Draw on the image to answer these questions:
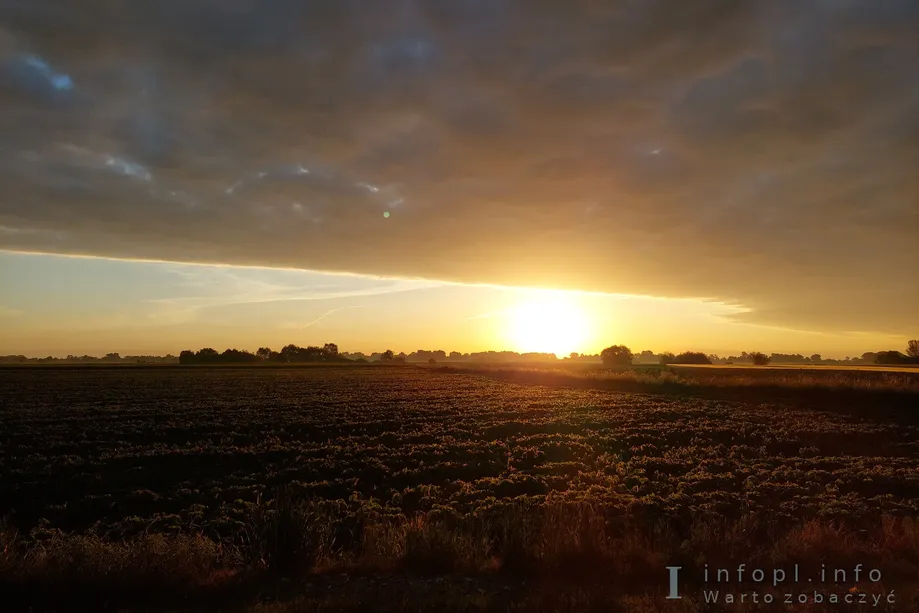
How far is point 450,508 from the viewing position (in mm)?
12094

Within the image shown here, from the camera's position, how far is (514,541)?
7684mm

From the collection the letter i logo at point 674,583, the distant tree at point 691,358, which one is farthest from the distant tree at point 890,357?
the letter i logo at point 674,583

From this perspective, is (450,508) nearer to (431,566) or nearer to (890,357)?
(431,566)

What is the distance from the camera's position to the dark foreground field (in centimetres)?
635

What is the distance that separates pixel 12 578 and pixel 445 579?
16.3ft

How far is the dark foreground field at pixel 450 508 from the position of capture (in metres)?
6.35

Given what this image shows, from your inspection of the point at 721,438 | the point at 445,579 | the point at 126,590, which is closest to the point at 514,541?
the point at 445,579

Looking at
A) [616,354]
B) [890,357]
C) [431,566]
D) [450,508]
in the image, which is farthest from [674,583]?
[616,354]

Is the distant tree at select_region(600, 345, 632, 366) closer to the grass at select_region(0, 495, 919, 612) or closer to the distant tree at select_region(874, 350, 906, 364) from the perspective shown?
the distant tree at select_region(874, 350, 906, 364)

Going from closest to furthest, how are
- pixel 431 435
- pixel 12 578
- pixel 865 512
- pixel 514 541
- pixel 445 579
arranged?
pixel 12 578
pixel 445 579
pixel 514 541
pixel 865 512
pixel 431 435

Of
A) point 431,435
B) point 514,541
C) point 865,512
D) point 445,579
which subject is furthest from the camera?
point 431,435

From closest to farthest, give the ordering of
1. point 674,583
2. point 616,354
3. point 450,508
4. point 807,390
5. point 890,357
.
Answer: point 674,583 < point 450,508 < point 807,390 < point 890,357 < point 616,354

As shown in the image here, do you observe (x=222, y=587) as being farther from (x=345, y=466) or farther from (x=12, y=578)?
(x=345, y=466)

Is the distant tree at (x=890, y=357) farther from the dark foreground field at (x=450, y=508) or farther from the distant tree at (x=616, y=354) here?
the dark foreground field at (x=450, y=508)
